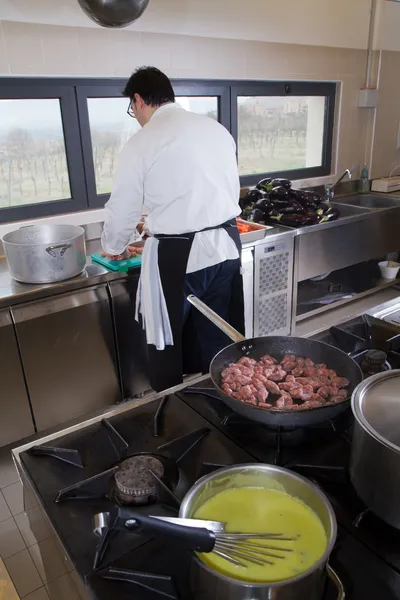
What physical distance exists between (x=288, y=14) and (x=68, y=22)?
140 centimetres

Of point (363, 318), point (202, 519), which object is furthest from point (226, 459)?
point (363, 318)

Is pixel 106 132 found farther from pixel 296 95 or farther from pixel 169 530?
pixel 169 530

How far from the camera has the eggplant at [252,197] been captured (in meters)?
2.85

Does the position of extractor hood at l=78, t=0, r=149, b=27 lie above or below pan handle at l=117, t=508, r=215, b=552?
above

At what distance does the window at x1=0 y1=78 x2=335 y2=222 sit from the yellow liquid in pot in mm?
1931

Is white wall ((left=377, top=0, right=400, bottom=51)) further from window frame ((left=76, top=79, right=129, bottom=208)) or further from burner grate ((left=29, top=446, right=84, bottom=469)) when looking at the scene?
burner grate ((left=29, top=446, right=84, bottom=469))

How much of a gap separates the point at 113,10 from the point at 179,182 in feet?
2.01

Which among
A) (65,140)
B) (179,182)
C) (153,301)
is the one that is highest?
(65,140)

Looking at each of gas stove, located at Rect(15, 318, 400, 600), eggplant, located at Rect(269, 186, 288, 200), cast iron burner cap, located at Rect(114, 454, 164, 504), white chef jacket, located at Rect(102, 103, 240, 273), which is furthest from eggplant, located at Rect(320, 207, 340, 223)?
cast iron burner cap, located at Rect(114, 454, 164, 504)

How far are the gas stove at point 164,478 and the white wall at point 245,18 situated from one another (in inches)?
73.1

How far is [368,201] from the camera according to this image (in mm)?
3527

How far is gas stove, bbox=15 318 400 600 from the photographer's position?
2.15 ft

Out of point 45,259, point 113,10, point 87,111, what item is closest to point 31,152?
point 87,111

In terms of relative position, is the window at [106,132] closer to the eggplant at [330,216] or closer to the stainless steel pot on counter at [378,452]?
the eggplant at [330,216]
